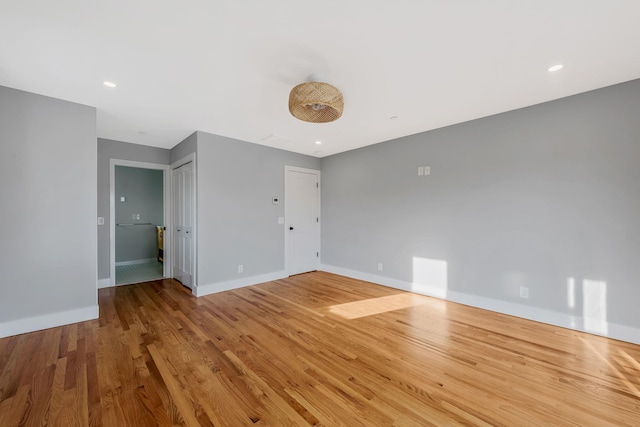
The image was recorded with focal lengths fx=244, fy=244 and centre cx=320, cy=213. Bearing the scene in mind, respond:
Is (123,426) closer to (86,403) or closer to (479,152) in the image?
(86,403)

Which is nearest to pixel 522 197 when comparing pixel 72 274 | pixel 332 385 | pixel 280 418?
pixel 332 385

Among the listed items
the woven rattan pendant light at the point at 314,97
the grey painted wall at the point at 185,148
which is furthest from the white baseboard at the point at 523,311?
the grey painted wall at the point at 185,148

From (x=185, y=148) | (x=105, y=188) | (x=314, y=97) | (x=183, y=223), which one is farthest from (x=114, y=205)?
(x=314, y=97)

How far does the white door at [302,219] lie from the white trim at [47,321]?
2.86 metres

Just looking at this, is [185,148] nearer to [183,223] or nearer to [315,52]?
[183,223]

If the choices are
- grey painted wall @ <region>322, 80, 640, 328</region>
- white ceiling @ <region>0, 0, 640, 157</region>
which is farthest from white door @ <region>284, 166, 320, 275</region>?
white ceiling @ <region>0, 0, 640, 157</region>

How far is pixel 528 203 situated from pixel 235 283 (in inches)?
168

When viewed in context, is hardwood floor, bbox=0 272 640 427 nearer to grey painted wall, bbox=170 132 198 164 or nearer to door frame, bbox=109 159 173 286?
door frame, bbox=109 159 173 286

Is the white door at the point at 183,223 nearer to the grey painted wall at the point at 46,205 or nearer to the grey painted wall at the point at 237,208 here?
the grey painted wall at the point at 237,208

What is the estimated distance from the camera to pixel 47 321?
103 inches

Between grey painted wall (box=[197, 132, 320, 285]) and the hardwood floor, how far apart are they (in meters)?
1.02

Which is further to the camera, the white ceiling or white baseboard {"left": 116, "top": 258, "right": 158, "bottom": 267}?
white baseboard {"left": 116, "top": 258, "right": 158, "bottom": 267}

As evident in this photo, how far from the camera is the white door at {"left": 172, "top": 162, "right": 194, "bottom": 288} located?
3.98 m

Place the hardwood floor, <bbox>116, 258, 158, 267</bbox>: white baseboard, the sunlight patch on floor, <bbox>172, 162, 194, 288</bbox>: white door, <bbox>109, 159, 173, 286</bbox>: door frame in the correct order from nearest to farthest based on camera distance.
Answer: the hardwood floor → the sunlight patch on floor → <bbox>172, 162, 194, 288</bbox>: white door → <bbox>109, 159, 173, 286</bbox>: door frame → <bbox>116, 258, 158, 267</bbox>: white baseboard
